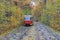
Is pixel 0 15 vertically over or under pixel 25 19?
over

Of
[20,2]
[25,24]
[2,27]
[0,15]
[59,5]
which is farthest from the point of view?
[20,2]

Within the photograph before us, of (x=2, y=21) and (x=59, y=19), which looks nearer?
(x=2, y=21)

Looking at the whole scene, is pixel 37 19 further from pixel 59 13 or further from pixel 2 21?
pixel 2 21

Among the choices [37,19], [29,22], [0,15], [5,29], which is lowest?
[37,19]

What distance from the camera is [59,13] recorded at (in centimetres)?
2284

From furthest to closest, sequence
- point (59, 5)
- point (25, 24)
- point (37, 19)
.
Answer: point (37, 19) < point (25, 24) < point (59, 5)

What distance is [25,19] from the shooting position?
3709 centimetres

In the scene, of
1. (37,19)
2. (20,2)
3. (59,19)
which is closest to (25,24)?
(20,2)

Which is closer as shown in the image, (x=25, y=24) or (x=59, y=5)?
(x=59, y=5)

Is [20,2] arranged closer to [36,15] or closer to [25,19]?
[25,19]

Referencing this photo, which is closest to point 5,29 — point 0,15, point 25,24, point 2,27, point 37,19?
point 2,27

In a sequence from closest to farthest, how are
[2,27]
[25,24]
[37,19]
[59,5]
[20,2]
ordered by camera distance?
[2,27] → [59,5] → [25,24] → [20,2] → [37,19]

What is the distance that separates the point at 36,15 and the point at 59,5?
4210cm

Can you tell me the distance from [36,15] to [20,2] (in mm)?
26441
